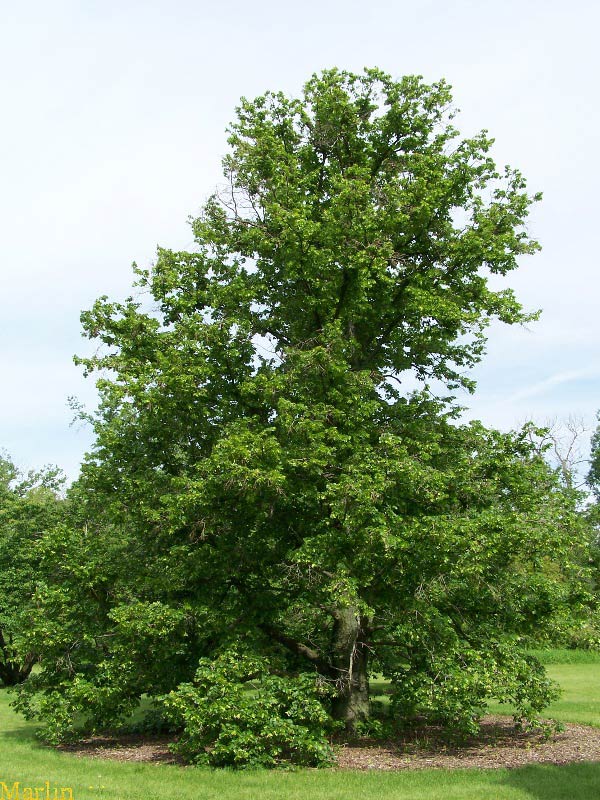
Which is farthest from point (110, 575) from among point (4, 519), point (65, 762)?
point (4, 519)

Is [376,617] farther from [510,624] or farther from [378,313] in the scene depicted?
[378,313]

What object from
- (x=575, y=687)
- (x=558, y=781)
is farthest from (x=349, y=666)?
(x=575, y=687)

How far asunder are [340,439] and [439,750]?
230 inches

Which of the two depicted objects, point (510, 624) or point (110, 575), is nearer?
point (510, 624)

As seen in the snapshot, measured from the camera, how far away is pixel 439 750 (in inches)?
512

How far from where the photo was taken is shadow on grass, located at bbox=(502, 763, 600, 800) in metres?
9.23

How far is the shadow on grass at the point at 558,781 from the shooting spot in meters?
9.23

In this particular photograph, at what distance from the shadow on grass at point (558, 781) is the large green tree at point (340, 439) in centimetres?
130

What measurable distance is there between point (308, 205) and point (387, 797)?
427 inches

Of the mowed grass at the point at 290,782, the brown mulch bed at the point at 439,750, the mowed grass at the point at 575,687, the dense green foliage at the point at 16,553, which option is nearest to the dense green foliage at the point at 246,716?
the mowed grass at the point at 290,782

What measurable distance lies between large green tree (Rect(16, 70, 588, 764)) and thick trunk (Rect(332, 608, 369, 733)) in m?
0.05

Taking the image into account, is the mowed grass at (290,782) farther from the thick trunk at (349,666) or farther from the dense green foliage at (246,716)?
the thick trunk at (349,666)

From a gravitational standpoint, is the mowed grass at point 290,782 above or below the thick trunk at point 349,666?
below

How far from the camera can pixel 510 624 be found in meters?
13.3
